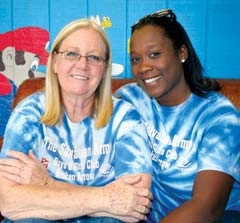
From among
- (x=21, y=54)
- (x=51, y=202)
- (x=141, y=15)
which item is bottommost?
(x=51, y=202)

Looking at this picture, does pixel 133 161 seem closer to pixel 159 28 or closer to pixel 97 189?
pixel 97 189

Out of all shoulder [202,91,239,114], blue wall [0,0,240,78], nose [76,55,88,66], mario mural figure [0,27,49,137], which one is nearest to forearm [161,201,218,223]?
shoulder [202,91,239,114]

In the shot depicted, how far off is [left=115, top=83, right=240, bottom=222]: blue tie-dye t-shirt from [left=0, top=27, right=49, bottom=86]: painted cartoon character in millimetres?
879

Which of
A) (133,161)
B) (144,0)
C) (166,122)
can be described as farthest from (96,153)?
(144,0)

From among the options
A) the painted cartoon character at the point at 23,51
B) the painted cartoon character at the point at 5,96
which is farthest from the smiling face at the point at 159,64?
the painted cartoon character at the point at 5,96

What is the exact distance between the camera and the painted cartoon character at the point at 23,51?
2.08 metres

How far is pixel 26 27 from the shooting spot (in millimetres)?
2076

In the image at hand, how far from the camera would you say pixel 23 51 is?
2109 millimetres

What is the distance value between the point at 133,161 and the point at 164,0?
40.8 inches

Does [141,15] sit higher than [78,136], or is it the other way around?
[141,15]

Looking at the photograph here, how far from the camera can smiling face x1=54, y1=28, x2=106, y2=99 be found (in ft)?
4.30

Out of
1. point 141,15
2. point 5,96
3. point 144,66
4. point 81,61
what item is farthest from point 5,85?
point 144,66

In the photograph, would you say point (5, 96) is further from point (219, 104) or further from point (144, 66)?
point (219, 104)

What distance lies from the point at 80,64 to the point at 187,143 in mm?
457
